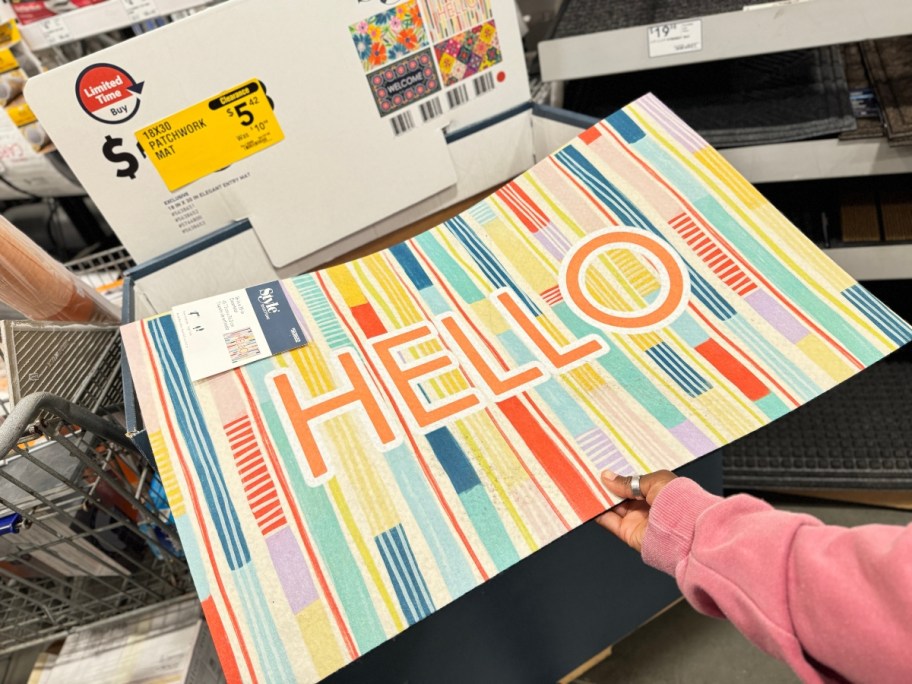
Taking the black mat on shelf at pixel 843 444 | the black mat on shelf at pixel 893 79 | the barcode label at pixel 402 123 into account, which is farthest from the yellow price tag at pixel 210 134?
the black mat on shelf at pixel 843 444

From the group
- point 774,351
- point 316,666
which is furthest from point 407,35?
point 316,666

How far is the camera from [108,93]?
2.02 feet

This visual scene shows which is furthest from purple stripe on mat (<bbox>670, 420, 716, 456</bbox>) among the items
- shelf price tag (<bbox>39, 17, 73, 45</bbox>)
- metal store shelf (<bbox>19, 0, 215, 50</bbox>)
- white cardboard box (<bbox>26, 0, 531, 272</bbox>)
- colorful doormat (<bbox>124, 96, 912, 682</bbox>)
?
shelf price tag (<bbox>39, 17, 73, 45</bbox>)

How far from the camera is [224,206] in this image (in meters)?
0.72

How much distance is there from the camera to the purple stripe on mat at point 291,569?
0.47 m

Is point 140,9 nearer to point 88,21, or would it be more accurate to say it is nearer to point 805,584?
point 88,21

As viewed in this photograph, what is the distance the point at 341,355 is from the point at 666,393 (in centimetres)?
31

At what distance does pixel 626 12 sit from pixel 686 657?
3.32 feet

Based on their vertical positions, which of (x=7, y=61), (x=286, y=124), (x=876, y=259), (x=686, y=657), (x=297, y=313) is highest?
(x=7, y=61)

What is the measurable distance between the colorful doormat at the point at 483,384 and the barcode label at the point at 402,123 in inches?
5.7

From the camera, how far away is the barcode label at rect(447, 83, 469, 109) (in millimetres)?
794

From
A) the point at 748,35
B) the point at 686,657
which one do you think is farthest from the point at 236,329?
the point at 686,657

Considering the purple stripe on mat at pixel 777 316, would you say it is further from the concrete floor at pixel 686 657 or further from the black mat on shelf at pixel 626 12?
the concrete floor at pixel 686 657

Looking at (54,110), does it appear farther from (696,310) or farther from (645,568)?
(645,568)
